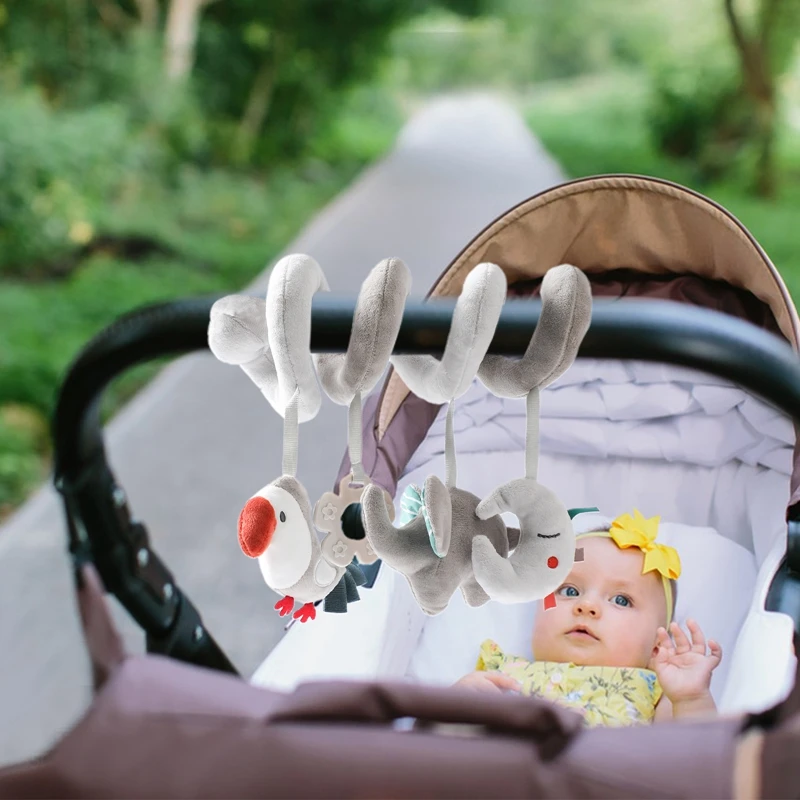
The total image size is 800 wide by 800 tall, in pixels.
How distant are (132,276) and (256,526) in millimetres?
4487

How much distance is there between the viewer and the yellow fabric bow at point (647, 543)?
1589 millimetres

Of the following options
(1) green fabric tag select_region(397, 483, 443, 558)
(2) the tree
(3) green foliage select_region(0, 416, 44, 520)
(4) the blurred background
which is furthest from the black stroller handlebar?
(2) the tree

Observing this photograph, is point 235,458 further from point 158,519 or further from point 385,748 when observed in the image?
point 385,748

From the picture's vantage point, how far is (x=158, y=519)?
290 cm

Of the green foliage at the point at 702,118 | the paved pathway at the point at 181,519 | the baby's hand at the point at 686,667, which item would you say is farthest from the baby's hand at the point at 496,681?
the green foliage at the point at 702,118

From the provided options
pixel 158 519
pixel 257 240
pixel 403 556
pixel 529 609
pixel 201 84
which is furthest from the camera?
pixel 201 84

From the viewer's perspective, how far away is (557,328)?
75 centimetres

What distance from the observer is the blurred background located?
453 cm

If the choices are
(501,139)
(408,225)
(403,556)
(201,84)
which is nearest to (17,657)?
(403,556)

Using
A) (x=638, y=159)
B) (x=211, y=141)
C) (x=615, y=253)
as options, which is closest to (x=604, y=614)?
(x=615, y=253)

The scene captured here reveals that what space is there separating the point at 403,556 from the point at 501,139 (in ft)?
41.1

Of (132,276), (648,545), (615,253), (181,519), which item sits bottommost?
(181,519)

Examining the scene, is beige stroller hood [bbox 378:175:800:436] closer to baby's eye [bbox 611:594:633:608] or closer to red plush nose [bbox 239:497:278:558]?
baby's eye [bbox 611:594:633:608]

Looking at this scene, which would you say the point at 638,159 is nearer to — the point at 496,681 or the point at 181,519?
the point at 181,519
